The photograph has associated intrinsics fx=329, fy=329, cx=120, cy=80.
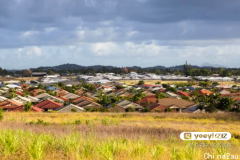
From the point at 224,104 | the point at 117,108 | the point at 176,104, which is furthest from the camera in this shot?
the point at 176,104

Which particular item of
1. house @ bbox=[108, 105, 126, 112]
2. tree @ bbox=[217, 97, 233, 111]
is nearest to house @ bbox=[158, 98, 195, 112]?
tree @ bbox=[217, 97, 233, 111]

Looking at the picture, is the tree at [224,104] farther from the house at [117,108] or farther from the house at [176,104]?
the house at [117,108]

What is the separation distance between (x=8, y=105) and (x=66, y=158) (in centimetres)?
3764

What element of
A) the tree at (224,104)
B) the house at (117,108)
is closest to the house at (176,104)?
the tree at (224,104)

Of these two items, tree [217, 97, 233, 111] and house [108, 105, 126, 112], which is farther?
house [108, 105, 126, 112]

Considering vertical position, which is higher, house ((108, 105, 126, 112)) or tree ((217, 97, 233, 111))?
tree ((217, 97, 233, 111))

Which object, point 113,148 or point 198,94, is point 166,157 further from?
point 198,94

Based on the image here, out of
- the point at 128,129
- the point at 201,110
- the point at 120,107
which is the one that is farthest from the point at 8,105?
the point at 128,129

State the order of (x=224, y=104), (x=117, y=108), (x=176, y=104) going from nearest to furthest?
1. (x=224, y=104)
2. (x=117, y=108)
3. (x=176, y=104)

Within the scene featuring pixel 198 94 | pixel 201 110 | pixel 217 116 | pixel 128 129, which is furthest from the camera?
pixel 198 94

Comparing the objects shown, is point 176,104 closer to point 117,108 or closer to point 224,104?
point 224,104

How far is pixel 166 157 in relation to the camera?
885 cm

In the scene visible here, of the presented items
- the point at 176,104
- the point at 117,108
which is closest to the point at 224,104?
the point at 176,104

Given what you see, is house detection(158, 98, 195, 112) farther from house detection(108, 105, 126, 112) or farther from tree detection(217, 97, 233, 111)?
house detection(108, 105, 126, 112)
